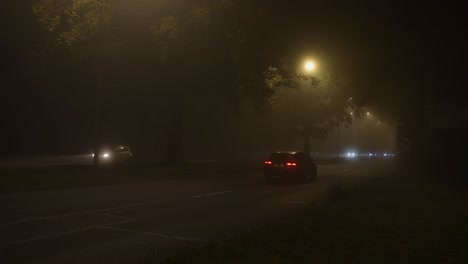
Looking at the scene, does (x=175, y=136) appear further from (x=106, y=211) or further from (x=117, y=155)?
(x=106, y=211)

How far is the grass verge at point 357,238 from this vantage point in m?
7.24

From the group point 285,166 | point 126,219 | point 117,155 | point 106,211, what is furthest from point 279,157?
point 117,155

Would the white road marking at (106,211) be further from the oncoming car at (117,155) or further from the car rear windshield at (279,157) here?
the oncoming car at (117,155)

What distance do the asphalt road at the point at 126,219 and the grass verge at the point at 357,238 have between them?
107 cm

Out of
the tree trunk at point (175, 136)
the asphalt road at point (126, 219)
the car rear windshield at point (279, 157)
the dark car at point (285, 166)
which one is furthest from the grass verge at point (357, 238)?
the tree trunk at point (175, 136)

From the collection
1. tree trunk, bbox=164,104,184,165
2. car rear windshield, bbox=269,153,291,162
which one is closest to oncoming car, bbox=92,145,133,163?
tree trunk, bbox=164,104,184,165

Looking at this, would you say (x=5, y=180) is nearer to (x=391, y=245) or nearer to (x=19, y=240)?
(x=19, y=240)

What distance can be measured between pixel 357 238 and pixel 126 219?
547cm

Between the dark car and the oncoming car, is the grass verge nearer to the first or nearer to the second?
the dark car

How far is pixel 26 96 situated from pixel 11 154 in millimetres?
6652

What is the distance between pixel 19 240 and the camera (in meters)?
8.98

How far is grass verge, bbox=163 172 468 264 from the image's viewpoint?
724cm

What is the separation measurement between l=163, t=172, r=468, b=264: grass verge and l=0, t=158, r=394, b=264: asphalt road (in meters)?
1.07

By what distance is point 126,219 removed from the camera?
11.7m
